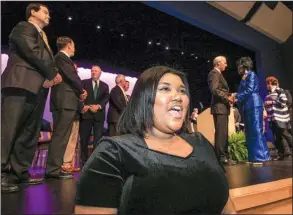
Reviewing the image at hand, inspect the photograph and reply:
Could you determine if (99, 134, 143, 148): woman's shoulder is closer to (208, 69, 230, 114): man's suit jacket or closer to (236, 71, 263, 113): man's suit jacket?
(236, 71, 263, 113): man's suit jacket

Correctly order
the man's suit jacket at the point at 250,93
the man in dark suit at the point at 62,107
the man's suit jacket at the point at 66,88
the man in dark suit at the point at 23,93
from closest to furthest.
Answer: the man in dark suit at the point at 23,93 → the man in dark suit at the point at 62,107 → the man's suit jacket at the point at 66,88 → the man's suit jacket at the point at 250,93

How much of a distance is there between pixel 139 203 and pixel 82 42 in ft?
16.8

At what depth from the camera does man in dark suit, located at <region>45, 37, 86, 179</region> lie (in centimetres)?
234

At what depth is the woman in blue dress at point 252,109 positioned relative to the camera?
10.4 ft

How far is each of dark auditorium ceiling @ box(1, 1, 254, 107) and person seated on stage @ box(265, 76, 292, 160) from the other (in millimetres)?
1356

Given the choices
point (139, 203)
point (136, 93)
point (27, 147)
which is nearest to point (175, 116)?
point (136, 93)

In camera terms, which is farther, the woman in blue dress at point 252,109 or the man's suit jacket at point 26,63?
the woman in blue dress at point 252,109

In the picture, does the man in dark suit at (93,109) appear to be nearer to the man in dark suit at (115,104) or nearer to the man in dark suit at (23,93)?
the man in dark suit at (115,104)

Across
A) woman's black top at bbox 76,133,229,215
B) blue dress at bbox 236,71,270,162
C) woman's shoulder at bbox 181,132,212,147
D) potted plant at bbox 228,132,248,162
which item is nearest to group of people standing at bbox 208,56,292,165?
blue dress at bbox 236,71,270,162

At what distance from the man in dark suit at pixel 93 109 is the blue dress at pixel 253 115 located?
4.96ft

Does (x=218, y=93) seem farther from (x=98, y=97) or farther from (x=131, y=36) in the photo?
(x=131, y=36)

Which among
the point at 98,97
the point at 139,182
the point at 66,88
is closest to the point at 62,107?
the point at 66,88

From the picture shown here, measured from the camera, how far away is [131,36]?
237 inches

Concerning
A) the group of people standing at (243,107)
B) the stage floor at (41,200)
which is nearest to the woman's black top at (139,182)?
the stage floor at (41,200)
